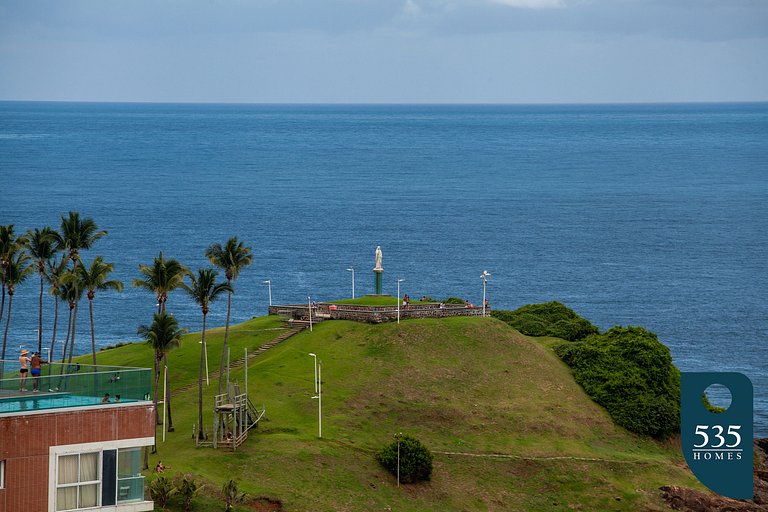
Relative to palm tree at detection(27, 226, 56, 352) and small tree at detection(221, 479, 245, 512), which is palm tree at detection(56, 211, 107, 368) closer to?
palm tree at detection(27, 226, 56, 352)

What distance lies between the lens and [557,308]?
410 feet

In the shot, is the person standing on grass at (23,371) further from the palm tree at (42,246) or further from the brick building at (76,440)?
the palm tree at (42,246)

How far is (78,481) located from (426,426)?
4367cm

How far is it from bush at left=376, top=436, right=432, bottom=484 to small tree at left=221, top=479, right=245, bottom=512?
14.1 m

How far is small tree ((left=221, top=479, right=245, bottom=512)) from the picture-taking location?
71.9 m

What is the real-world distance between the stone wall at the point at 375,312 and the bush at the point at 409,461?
24.5m

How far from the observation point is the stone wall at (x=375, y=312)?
107875mm

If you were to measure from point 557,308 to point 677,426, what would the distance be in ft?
86.1

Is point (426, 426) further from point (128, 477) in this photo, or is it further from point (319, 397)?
point (128, 477)

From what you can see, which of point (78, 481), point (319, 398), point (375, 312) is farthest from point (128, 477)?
point (375, 312)

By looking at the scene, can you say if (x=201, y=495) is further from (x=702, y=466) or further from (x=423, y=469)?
(x=702, y=466)

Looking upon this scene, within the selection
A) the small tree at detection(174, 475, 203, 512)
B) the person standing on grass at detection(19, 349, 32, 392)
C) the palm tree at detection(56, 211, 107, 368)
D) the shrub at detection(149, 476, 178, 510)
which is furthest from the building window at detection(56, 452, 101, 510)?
the palm tree at detection(56, 211, 107, 368)

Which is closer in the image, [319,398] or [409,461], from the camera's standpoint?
[409,461]

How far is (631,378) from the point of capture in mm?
104250
